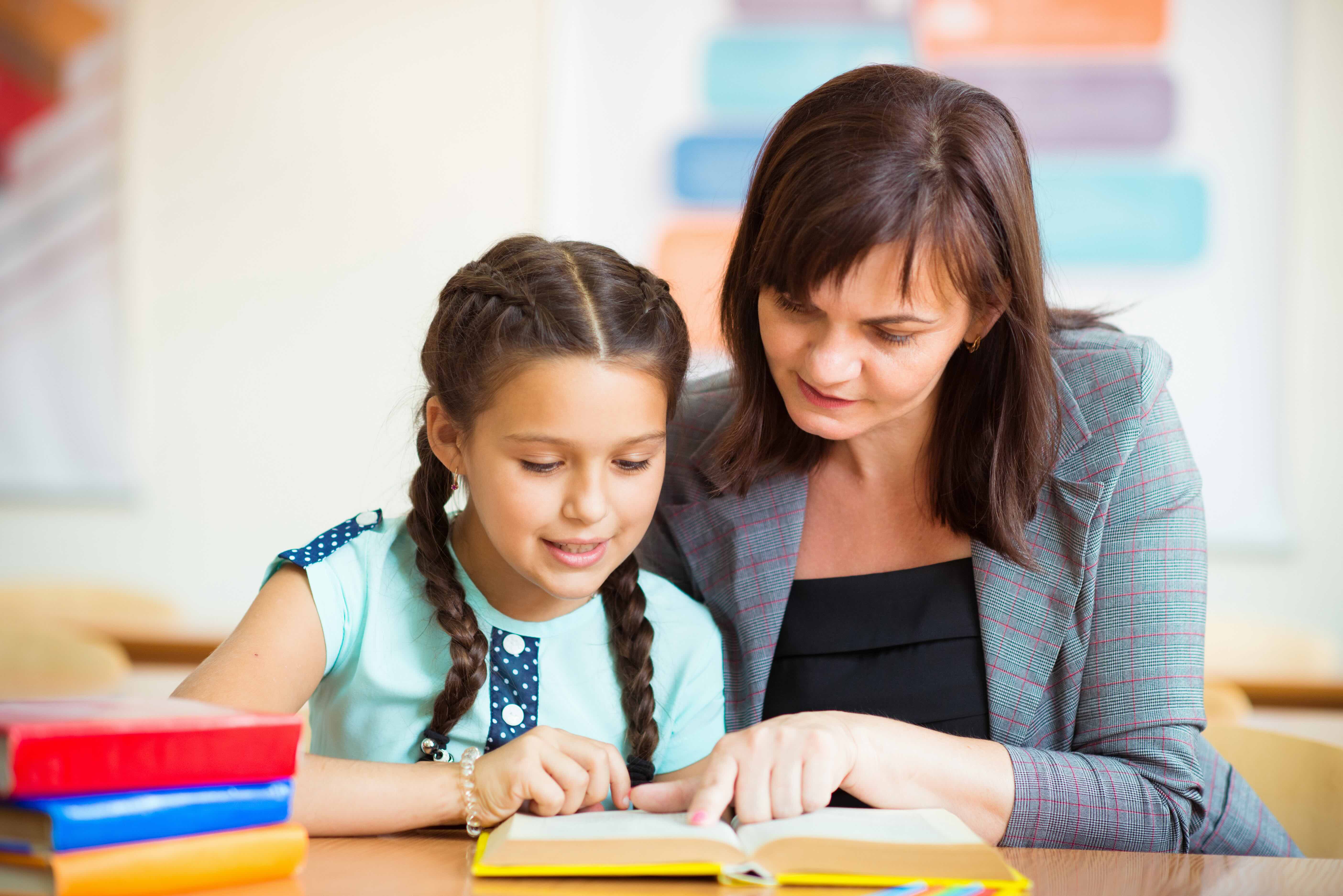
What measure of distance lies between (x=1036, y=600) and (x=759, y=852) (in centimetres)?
55

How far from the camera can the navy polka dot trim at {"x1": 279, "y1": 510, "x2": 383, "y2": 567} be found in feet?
3.84

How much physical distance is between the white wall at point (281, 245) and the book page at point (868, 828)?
2.93 metres

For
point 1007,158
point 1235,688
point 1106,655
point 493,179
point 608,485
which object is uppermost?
point 493,179

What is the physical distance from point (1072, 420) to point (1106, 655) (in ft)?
0.86

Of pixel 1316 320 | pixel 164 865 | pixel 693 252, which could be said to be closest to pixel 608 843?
pixel 164 865

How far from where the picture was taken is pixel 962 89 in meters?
1.22

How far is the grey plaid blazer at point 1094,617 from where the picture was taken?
1.14 meters

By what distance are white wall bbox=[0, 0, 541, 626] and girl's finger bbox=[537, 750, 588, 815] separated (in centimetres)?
282

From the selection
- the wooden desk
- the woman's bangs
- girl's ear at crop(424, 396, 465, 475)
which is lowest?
the wooden desk

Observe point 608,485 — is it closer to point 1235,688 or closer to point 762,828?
point 762,828

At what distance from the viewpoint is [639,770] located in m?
1.22

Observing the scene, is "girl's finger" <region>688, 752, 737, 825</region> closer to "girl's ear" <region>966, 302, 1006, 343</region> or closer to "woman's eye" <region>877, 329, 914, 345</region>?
"woman's eye" <region>877, 329, 914, 345</region>

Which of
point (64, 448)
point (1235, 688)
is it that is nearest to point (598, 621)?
point (1235, 688)

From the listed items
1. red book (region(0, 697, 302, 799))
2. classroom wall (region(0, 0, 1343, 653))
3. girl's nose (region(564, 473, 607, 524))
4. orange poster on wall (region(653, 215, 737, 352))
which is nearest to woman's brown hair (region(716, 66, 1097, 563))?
girl's nose (region(564, 473, 607, 524))
